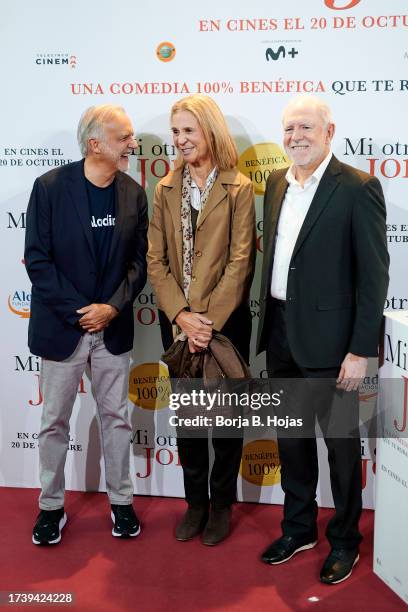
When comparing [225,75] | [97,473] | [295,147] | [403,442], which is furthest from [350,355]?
[97,473]

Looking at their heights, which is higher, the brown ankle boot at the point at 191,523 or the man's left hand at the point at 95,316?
the man's left hand at the point at 95,316

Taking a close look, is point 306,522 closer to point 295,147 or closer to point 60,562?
point 60,562

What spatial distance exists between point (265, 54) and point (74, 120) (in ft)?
3.25

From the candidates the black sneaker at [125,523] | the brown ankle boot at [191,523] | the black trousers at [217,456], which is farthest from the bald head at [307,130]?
the black sneaker at [125,523]

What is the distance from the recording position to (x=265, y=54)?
3.49 meters

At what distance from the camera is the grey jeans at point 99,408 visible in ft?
11.1

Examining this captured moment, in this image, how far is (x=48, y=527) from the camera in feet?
11.4

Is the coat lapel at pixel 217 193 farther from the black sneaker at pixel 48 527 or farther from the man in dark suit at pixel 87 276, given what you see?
the black sneaker at pixel 48 527

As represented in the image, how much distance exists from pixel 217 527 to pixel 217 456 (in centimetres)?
34

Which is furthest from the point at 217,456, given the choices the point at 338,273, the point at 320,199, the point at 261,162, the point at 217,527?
the point at 261,162

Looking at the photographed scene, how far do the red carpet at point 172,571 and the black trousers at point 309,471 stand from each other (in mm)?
162

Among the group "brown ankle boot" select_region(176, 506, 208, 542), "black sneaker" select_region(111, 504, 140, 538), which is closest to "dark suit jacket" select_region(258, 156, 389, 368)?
"brown ankle boot" select_region(176, 506, 208, 542)

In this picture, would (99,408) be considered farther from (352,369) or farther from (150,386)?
(352,369)

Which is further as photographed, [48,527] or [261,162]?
[261,162]
